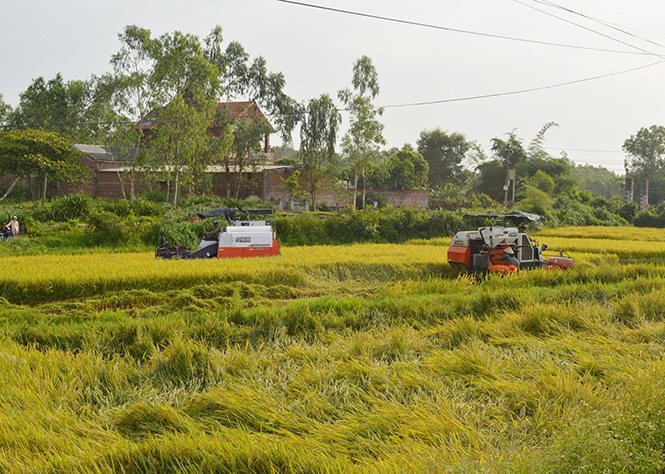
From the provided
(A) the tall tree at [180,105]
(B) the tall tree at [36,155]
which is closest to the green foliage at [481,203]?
(A) the tall tree at [180,105]

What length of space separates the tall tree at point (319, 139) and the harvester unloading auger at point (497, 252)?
19698 millimetres

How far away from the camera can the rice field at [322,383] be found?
2877 millimetres

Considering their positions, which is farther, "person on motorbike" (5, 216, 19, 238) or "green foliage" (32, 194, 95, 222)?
"green foliage" (32, 194, 95, 222)

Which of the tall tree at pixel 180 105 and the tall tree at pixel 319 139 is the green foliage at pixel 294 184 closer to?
the tall tree at pixel 319 139

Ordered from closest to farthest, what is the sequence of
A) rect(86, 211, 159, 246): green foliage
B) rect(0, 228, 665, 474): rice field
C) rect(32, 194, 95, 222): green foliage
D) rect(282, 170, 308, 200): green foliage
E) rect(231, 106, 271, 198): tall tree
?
rect(0, 228, 665, 474): rice field
rect(86, 211, 159, 246): green foliage
rect(32, 194, 95, 222): green foliage
rect(282, 170, 308, 200): green foliage
rect(231, 106, 271, 198): tall tree

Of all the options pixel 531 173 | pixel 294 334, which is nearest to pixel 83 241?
pixel 294 334

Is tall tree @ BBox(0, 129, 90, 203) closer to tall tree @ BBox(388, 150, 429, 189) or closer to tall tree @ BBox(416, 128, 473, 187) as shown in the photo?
tall tree @ BBox(388, 150, 429, 189)

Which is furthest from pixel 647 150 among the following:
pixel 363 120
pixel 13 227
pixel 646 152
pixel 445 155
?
pixel 13 227

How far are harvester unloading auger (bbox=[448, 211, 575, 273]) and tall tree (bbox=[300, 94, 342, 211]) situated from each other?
775 inches

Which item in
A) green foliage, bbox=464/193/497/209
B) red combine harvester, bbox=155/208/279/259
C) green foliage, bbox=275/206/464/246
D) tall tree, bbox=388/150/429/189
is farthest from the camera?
tall tree, bbox=388/150/429/189

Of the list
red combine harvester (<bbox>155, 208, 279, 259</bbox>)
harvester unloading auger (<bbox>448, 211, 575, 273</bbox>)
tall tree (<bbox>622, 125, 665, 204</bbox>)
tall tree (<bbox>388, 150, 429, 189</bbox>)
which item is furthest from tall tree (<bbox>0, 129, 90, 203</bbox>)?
tall tree (<bbox>622, 125, 665, 204</bbox>)

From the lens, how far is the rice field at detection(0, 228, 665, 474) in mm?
2877

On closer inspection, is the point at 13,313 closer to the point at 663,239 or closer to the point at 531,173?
the point at 663,239

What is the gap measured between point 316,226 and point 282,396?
14.5m
